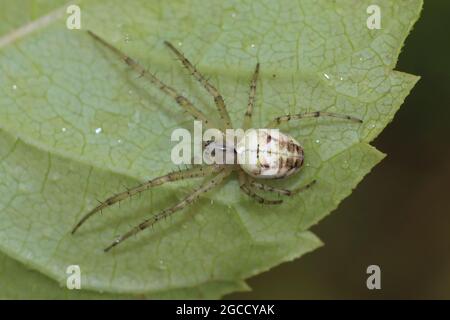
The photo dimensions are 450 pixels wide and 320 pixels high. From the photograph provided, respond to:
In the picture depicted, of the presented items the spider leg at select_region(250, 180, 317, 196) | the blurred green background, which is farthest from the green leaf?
the blurred green background

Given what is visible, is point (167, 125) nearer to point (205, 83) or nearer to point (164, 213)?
point (205, 83)

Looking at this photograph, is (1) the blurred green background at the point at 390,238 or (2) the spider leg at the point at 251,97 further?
(1) the blurred green background at the point at 390,238

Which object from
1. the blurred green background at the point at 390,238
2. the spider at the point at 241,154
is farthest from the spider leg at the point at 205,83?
the blurred green background at the point at 390,238

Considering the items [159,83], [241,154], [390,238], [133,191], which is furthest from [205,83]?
[390,238]

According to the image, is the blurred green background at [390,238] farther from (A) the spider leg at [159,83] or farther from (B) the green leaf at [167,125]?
(A) the spider leg at [159,83]

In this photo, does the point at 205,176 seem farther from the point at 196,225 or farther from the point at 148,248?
the point at 148,248

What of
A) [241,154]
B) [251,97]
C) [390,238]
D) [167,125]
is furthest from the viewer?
[390,238]
